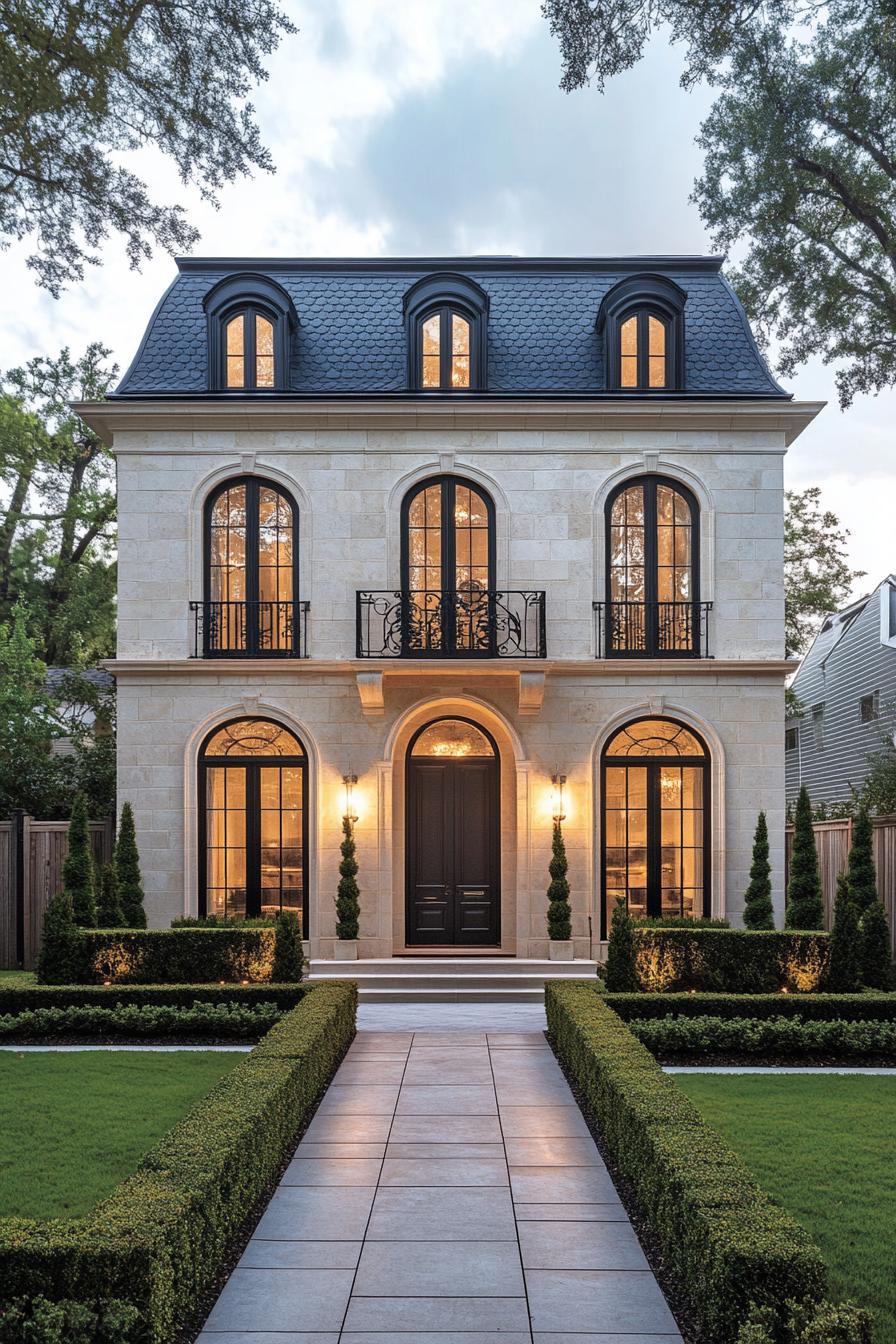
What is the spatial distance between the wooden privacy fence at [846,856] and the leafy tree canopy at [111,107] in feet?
40.1

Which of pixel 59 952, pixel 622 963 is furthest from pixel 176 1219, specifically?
pixel 59 952

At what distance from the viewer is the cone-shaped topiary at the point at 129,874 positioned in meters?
16.5

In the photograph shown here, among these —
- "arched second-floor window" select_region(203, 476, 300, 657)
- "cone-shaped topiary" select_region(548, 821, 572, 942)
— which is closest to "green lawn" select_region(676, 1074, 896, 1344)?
"cone-shaped topiary" select_region(548, 821, 572, 942)

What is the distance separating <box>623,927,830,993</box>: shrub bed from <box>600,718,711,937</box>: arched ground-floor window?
127 inches

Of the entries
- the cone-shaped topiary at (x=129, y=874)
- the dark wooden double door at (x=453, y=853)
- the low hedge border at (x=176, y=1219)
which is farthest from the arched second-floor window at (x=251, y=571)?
the low hedge border at (x=176, y=1219)

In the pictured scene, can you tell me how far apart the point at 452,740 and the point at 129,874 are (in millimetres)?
5155

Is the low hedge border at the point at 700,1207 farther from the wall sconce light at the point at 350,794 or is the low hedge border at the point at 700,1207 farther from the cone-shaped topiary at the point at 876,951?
the wall sconce light at the point at 350,794

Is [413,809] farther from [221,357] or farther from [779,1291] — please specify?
[779,1291]

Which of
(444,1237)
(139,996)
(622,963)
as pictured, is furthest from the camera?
(622,963)

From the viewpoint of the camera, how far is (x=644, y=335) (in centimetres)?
1811

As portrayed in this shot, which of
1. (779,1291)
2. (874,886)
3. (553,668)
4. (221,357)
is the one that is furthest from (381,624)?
(779,1291)

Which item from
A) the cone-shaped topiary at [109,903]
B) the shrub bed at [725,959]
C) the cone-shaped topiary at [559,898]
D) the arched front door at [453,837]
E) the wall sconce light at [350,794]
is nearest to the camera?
the shrub bed at [725,959]

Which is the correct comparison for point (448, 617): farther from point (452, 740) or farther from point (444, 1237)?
point (444, 1237)

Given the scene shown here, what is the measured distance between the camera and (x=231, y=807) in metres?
17.5
